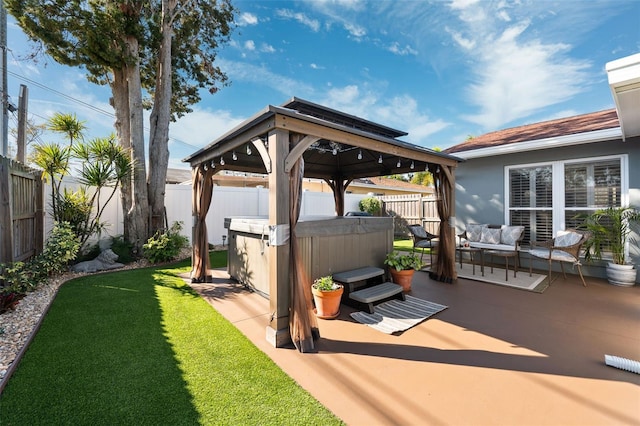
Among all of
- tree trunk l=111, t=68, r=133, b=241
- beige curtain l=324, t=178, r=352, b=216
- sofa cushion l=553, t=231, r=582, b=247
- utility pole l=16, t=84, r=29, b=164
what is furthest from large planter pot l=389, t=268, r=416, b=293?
utility pole l=16, t=84, r=29, b=164

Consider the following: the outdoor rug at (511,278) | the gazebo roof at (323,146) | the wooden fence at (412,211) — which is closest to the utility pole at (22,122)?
the gazebo roof at (323,146)

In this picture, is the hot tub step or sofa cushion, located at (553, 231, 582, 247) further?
sofa cushion, located at (553, 231, 582, 247)

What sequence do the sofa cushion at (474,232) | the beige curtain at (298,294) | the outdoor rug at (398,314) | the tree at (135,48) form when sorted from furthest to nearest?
the sofa cushion at (474,232)
the tree at (135,48)
the outdoor rug at (398,314)
the beige curtain at (298,294)

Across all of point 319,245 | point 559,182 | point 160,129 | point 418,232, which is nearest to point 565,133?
point 559,182

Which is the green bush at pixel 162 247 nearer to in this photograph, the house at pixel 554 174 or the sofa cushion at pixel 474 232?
the sofa cushion at pixel 474 232

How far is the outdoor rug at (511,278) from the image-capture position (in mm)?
4582

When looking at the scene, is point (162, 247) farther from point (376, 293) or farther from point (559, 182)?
point (559, 182)

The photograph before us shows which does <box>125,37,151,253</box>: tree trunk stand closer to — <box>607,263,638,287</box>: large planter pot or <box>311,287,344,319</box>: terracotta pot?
<box>311,287,344,319</box>: terracotta pot

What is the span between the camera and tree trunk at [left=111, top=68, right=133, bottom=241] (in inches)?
259

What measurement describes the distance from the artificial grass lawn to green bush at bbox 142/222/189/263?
8.71 feet

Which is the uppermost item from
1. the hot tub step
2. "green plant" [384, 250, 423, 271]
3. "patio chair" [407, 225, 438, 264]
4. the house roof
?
the house roof

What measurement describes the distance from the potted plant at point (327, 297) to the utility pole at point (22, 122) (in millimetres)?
8606

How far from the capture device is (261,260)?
412 cm

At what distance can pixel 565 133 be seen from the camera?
5.27 m
